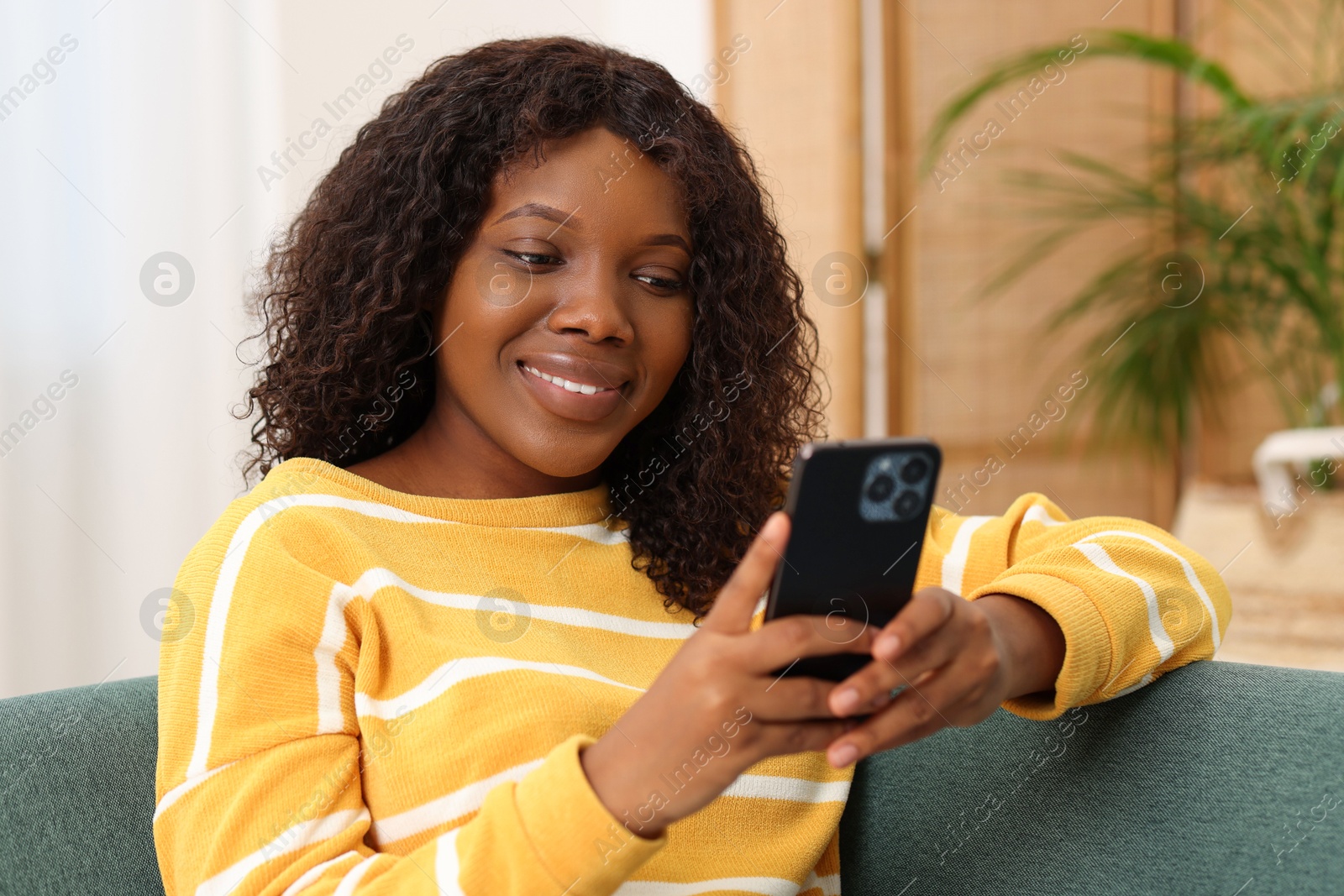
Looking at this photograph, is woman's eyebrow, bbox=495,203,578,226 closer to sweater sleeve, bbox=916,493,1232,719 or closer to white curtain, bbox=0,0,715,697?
sweater sleeve, bbox=916,493,1232,719

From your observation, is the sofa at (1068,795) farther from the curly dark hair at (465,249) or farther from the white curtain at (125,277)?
the white curtain at (125,277)

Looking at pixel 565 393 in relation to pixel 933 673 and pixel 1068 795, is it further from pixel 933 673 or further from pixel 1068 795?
pixel 1068 795

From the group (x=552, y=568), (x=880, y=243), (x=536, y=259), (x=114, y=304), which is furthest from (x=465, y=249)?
(x=880, y=243)

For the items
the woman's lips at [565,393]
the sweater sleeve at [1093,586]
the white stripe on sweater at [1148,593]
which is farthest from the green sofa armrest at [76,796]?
the white stripe on sweater at [1148,593]

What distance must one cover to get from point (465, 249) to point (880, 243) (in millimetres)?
1769

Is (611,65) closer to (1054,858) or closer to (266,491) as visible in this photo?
(266,491)

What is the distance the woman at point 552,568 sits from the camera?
0.60 m

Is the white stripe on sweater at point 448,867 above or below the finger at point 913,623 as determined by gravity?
below

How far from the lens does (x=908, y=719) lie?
0.62 m

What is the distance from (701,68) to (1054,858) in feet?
6.57

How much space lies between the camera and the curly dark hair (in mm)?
896

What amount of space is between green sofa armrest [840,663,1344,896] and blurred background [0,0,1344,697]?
3.53 ft

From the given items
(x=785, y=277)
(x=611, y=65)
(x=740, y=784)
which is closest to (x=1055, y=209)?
(x=785, y=277)

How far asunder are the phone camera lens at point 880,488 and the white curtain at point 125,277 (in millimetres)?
1132
